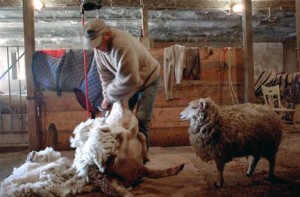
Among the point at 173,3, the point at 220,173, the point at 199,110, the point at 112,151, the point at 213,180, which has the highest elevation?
the point at 173,3

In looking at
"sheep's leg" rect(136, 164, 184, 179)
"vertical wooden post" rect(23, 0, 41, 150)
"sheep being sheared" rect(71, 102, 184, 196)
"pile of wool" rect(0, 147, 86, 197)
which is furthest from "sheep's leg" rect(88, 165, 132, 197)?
"vertical wooden post" rect(23, 0, 41, 150)

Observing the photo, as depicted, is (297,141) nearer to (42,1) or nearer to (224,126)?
(224,126)

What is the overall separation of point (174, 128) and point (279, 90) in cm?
369

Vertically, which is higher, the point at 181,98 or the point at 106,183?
the point at 181,98

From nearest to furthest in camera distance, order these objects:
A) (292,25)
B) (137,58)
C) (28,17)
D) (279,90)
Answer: (137,58), (28,17), (279,90), (292,25)

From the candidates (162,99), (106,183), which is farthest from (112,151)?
(162,99)

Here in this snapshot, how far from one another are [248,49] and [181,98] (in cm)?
110

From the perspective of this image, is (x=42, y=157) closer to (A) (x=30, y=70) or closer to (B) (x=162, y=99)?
(A) (x=30, y=70)

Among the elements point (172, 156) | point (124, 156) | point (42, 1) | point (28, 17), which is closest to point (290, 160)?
point (172, 156)

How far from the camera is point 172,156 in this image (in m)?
3.44

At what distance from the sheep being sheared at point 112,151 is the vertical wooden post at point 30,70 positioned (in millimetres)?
1595

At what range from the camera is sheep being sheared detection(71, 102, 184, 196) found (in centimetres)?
211

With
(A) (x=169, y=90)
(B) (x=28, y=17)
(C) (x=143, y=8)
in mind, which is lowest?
(A) (x=169, y=90)

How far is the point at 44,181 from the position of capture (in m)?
2.26
